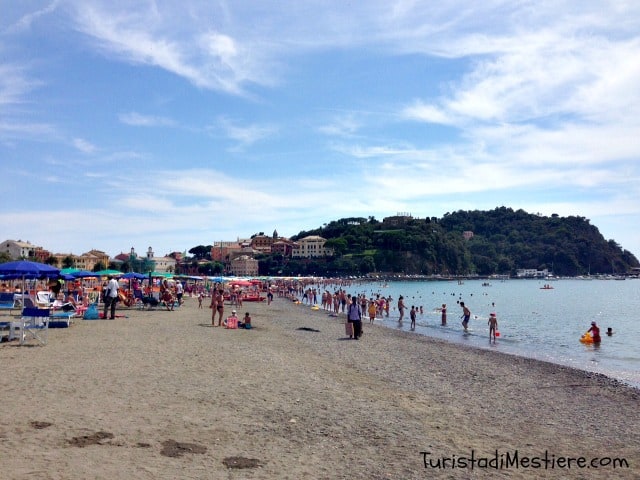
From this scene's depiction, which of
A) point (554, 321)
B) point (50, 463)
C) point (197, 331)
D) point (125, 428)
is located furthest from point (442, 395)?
point (554, 321)

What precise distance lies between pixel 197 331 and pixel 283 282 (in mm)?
70805

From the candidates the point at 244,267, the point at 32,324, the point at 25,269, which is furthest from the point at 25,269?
the point at 244,267

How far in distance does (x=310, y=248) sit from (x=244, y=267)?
2462 cm

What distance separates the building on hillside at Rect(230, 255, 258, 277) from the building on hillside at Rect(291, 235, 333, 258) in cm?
1706

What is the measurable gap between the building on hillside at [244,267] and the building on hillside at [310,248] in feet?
56.0

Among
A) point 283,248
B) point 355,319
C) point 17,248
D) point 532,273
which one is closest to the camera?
point 355,319

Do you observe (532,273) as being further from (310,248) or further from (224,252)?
(224,252)

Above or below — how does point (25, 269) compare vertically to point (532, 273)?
below

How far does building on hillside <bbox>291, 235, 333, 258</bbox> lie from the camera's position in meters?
162

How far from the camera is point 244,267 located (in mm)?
147625

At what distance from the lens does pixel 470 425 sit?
7086 mm

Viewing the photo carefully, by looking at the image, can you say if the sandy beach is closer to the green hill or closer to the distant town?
the distant town

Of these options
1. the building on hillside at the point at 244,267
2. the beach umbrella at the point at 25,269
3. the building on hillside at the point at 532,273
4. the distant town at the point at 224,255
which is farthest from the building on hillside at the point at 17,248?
the building on hillside at the point at 532,273

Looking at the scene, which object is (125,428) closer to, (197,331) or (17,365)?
(17,365)
